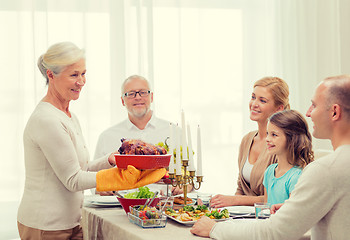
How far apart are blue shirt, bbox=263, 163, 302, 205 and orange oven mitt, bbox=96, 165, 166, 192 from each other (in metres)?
0.58

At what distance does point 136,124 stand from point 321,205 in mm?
2099

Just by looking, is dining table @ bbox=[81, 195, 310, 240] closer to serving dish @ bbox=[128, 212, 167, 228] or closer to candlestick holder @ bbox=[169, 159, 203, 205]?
serving dish @ bbox=[128, 212, 167, 228]

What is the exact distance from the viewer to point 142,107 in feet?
10.9

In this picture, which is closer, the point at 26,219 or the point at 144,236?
the point at 144,236

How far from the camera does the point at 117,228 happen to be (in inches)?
79.1

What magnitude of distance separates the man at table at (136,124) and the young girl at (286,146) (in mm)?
1154

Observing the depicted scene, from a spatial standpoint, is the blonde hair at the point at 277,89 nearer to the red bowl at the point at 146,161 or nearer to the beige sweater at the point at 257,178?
the beige sweater at the point at 257,178

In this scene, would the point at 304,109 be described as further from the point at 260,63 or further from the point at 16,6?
the point at 16,6

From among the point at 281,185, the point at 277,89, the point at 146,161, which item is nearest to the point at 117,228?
the point at 146,161

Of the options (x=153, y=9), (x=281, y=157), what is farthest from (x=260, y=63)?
(x=281, y=157)

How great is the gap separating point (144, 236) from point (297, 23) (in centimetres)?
380

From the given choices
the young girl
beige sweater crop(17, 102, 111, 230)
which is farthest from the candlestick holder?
the young girl

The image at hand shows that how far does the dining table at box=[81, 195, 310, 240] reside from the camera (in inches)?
71.0

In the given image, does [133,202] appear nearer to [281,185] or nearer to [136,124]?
[281,185]
